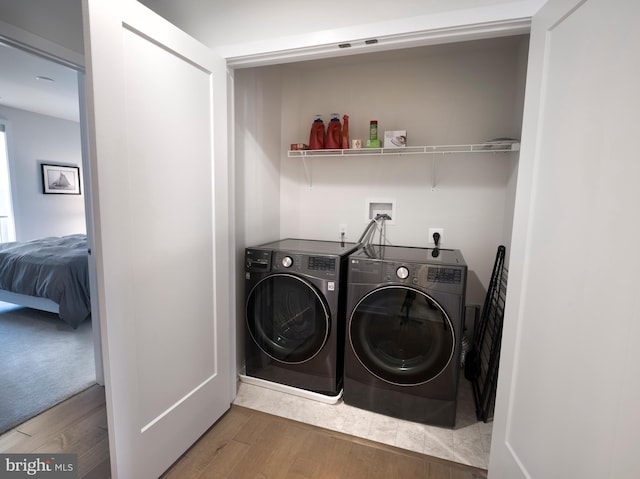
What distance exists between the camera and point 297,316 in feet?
6.31

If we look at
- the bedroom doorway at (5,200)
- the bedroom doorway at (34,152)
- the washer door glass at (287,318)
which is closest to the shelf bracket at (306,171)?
the washer door glass at (287,318)

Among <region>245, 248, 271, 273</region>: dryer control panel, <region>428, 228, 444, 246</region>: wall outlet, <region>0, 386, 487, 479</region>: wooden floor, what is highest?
<region>428, 228, 444, 246</region>: wall outlet

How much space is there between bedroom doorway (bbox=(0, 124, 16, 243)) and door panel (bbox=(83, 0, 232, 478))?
510cm

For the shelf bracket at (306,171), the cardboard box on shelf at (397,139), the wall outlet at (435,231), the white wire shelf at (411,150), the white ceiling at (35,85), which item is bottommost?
the wall outlet at (435,231)

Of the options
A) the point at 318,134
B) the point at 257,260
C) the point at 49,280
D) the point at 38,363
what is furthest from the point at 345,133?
the point at 49,280

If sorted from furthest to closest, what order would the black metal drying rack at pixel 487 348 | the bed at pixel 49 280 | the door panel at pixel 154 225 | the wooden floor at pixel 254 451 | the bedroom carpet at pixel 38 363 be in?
the bed at pixel 49 280, the bedroom carpet at pixel 38 363, the black metal drying rack at pixel 487 348, the wooden floor at pixel 254 451, the door panel at pixel 154 225

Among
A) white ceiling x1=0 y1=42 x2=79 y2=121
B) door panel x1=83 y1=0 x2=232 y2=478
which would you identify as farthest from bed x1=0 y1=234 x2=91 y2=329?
door panel x1=83 y1=0 x2=232 y2=478

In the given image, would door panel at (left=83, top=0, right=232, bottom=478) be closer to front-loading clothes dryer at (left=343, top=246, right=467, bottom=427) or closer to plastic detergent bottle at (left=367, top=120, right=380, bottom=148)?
front-loading clothes dryer at (left=343, top=246, right=467, bottom=427)

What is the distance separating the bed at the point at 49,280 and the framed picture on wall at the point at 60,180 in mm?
2395

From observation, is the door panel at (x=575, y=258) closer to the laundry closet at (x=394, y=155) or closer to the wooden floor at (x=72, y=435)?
the laundry closet at (x=394, y=155)

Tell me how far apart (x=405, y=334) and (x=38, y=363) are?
8.41 feet

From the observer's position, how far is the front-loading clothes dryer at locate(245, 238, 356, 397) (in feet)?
5.92

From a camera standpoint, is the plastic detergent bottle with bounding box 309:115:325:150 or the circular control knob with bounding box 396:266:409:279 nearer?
the circular control knob with bounding box 396:266:409:279

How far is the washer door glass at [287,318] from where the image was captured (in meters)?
1.85
